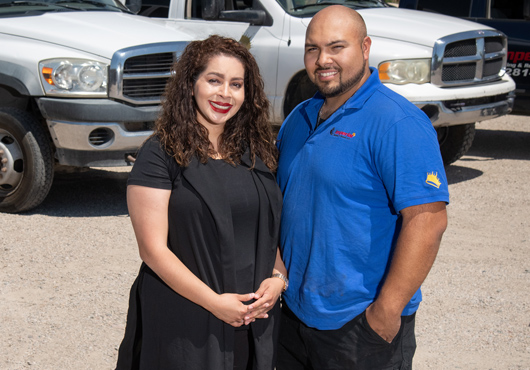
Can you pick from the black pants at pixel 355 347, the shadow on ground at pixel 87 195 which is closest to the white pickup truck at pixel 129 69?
the shadow on ground at pixel 87 195

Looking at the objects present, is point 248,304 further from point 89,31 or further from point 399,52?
point 399,52

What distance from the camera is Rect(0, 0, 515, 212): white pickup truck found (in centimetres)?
598

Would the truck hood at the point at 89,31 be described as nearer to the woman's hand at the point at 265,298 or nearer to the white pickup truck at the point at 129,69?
the white pickup truck at the point at 129,69

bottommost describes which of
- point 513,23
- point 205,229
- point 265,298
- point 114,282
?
point 114,282

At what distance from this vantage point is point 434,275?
5.23 meters

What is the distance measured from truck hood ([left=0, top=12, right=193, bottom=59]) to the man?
3858mm

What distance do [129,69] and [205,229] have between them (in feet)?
13.0

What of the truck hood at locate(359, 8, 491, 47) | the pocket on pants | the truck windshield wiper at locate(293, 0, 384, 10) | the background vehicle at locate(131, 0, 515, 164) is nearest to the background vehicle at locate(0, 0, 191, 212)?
the background vehicle at locate(131, 0, 515, 164)

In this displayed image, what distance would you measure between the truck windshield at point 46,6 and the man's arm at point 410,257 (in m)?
5.14

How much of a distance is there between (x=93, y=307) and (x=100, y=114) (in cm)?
199

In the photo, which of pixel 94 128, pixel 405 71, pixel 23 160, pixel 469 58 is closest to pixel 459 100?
pixel 469 58

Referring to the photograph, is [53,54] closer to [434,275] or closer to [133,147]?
[133,147]

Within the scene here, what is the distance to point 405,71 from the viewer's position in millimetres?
7059

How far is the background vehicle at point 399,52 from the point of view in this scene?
7.09 metres
